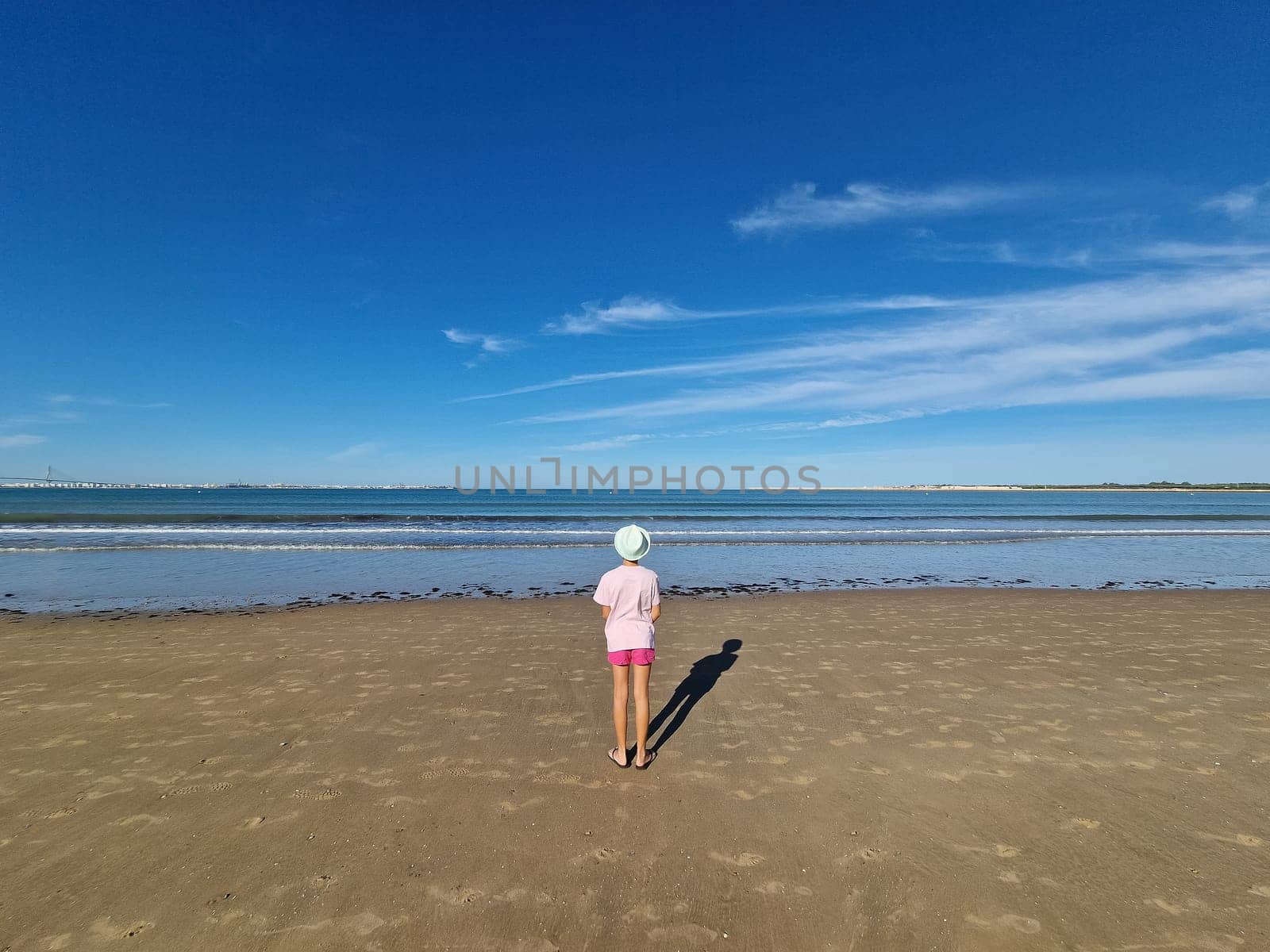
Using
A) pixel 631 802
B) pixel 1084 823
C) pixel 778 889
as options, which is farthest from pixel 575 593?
pixel 1084 823

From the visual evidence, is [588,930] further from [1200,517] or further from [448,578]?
[1200,517]

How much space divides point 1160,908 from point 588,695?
4.99 metres

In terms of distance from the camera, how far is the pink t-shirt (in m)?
4.90

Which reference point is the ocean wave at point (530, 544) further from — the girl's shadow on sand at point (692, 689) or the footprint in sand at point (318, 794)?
the footprint in sand at point (318, 794)

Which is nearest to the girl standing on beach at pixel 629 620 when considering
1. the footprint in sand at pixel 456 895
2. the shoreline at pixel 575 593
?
the footprint in sand at pixel 456 895

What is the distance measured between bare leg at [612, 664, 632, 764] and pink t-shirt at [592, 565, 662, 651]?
211 mm

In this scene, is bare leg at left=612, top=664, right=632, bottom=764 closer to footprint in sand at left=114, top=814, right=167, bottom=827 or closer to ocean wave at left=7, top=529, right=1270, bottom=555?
footprint in sand at left=114, top=814, right=167, bottom=827

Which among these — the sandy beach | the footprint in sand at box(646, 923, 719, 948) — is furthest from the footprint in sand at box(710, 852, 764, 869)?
the footprint in sand at box(646, 923, 719, 948)

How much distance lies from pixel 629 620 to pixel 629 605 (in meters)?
0.13

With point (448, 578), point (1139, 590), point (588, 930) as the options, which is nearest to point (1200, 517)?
point (1139, 590)

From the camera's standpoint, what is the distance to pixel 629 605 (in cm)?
493

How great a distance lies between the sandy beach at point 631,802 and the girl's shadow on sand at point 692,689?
0.07m

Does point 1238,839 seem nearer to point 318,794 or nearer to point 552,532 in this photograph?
point 318,794

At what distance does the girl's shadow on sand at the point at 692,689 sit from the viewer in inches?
237
